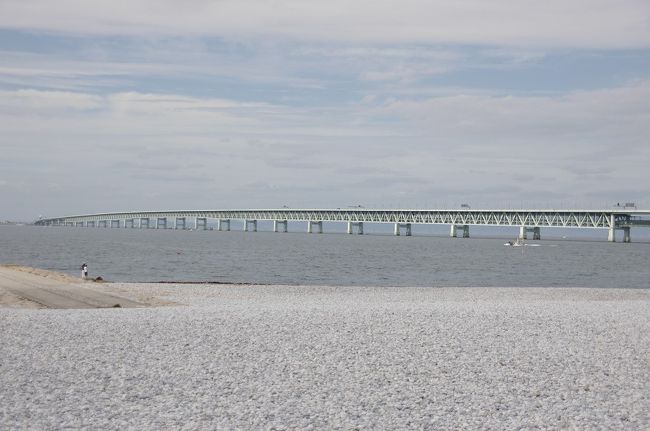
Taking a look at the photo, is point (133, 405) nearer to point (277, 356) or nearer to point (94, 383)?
point (94, 383)

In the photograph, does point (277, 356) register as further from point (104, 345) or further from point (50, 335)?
point (50, 335)

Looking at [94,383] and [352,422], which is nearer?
[352,422]

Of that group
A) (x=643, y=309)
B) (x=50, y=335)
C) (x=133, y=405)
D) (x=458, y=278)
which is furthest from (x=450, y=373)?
(x=458, y=278)

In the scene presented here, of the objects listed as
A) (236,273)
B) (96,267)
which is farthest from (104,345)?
(96,267)

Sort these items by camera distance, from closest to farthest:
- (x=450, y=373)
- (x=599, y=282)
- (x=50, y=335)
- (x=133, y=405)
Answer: (x=133, y=405) → (x=450, y=373) → (x=50, y=335) → (x=599, y=282)

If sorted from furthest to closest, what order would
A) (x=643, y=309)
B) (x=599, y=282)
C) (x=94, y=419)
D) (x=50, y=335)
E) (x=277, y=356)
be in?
(x=599, y=282)
(x=643, y=309)
(x=50, y=335)
(x=277, y=356)
(x=94, y=419)

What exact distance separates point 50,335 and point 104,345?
2062 millimetres

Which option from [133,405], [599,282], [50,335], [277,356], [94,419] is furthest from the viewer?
[599,282]

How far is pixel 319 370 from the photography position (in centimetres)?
1458

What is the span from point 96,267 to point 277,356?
4600cm

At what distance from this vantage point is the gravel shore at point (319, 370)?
11.5 m

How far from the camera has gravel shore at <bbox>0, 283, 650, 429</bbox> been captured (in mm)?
11539

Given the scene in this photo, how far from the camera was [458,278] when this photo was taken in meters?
55.1

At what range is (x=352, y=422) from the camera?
11289 mm
